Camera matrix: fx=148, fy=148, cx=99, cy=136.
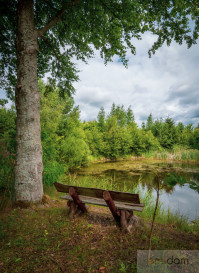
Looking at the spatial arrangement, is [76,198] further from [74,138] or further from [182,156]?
[182,156]

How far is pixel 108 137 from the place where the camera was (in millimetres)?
21609

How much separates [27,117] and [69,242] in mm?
2792

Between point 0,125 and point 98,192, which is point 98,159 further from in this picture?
point 98,192

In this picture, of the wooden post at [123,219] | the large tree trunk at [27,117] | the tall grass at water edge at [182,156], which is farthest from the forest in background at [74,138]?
the wooden post at [123,219]

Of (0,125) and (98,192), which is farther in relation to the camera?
(0,125)

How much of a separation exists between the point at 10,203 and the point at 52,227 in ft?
4.99

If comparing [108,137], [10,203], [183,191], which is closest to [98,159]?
[108,137]

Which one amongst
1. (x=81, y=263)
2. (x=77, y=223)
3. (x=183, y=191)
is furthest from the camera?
(x=183, y=191)

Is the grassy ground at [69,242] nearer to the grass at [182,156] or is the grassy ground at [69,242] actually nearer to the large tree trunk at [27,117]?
the large tree trunk at [27,117]

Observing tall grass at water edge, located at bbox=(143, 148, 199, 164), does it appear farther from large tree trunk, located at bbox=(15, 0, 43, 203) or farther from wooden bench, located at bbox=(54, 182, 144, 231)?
large tree trunk, located at bbox=(15, 0, 43, 203)

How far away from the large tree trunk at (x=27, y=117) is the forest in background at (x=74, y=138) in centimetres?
50

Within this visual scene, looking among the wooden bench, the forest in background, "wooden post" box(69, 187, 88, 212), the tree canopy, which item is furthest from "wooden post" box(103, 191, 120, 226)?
the tree canopy

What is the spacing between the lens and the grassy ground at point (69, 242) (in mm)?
1981

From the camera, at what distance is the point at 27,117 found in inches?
141
